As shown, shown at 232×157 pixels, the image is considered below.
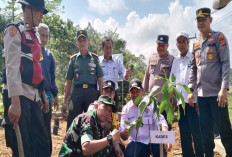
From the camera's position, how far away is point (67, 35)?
21.1m

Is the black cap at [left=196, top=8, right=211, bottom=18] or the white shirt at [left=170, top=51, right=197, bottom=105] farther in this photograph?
the white shirt at [left=170, top=51, right=197, bottom=105]

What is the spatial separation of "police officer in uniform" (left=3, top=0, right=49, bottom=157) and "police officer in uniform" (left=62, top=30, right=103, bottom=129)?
1.01m

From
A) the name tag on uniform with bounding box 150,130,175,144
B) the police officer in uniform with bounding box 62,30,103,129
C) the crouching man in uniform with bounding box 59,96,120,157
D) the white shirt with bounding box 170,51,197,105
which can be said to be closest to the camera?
the name tag on uniform with bounding box 150,130,175,144

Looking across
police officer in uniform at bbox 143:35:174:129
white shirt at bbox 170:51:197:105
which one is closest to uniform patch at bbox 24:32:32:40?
police officer in uniform at bbox 143:35:174:129

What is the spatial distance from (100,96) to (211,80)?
4.56 ft

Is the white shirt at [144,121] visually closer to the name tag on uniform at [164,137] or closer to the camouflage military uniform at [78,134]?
the camouflage military uniform at [78,134]

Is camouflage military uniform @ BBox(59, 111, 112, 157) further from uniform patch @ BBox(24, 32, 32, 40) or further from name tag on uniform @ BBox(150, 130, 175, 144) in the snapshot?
uniform patch @ BBox(24, 32, 32, 40)

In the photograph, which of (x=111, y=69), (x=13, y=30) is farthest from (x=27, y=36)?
(x=111, y=69)

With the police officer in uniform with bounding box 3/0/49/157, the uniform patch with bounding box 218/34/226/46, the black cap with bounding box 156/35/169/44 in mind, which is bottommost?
the police officer in uniform with bounding box 3/0/49/157

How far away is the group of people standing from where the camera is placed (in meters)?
2.10

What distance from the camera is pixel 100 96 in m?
2.50

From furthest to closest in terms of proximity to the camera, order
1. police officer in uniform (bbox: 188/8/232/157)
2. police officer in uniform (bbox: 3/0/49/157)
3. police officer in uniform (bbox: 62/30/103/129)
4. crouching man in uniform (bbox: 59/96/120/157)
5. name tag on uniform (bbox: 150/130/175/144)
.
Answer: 1. police officer in uniform (bbox: 62/30/103/129)
2. police officer in uniform (bbox: 188/8/232/157)
3. crouching man in uniform (bbox: 59/96/120/157)
4. police officer in uniform (bbox: 3/0/49/157)
5. name tag on uniform (bbox: 150/130/175/144)

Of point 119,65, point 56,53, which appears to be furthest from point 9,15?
point 119,65

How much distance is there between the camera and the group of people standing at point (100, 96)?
2096mm
